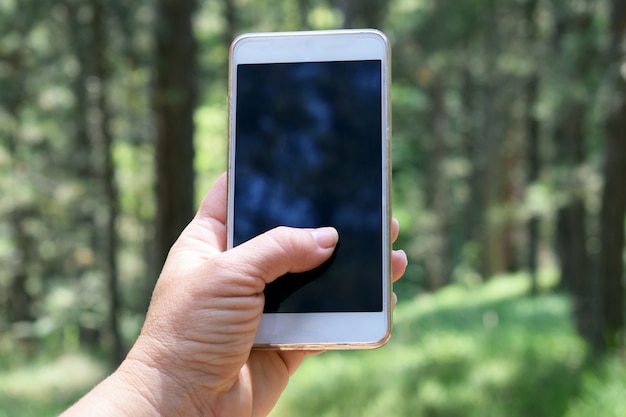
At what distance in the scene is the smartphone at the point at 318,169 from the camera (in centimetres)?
213

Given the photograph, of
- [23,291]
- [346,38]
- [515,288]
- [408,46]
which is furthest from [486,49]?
[346,38]

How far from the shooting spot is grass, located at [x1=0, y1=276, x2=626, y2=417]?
705cm

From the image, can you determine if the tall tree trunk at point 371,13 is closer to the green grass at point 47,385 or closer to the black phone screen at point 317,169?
the green grass at point 47,385

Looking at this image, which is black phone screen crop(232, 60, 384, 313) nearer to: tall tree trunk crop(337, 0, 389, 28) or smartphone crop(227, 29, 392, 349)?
smartphone crop(227, 29, 392, 349)

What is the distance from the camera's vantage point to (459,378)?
8.32m

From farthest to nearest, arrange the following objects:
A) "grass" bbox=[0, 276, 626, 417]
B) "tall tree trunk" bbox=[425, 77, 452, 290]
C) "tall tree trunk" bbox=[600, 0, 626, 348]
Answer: "tall tree trunk" bbox=[425, 77, 452, 290] < "tall tree trunk" bbox=[600, 0, 626, 348] < "grass" bbox=[0, 276, 626, 417]

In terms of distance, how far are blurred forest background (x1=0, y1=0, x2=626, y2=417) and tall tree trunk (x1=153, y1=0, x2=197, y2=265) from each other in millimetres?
24

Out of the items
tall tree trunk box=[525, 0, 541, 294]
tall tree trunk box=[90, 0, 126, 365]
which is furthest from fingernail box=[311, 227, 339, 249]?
tall tree trunk box=[525, 0, 541, 294]

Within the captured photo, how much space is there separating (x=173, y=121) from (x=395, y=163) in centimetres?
2009

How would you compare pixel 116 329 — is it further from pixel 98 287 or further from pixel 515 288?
pixel 515 288

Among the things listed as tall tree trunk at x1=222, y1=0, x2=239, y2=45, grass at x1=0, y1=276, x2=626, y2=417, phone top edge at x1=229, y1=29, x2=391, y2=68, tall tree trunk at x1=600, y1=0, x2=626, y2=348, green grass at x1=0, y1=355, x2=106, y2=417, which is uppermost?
tall tree trunk at x1=222, y1=0, x2=239, y2=45

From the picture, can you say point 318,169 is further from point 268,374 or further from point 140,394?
point 140,394

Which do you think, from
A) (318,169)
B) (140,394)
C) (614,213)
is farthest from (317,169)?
(614,213)

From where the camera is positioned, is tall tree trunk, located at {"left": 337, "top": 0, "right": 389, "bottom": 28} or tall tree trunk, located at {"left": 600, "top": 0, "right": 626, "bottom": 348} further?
tall tree trunk, located at {"left": 337, "top": 0, "right": 389, "bottom": 28}
